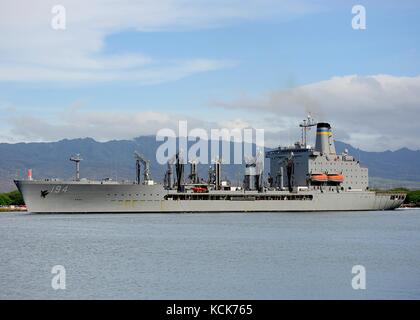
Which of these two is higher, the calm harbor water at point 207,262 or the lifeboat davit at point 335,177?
the lifeboat davit at point 335,177

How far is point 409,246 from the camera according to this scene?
40.8 meters

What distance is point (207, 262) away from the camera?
3238 cm

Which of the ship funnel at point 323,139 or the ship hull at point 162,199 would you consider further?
the ship funnel at point 323,139

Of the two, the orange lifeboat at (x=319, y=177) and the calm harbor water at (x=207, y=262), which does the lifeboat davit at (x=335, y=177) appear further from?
the calm harbor water at (x=207, y=262)

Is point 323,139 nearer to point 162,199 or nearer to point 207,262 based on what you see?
point 162,199

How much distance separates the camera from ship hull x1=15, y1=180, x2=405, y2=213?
6781 cm

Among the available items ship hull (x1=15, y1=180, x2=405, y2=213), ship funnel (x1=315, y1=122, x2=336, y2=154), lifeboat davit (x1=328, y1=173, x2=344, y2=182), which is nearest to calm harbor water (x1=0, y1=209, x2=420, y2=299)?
ship hull (x1=15, y1=180, x2=405, y2=213)

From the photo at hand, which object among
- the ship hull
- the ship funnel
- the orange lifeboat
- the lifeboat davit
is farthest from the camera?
the ship funnel

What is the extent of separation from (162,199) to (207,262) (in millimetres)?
41811

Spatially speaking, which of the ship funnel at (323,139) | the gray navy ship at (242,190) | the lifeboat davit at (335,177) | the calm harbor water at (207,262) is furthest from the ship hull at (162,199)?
the calm harbor water at (207,262)

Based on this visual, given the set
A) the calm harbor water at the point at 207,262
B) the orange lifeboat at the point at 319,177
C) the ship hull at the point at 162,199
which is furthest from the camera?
the orange lifeboat at the point at 319,177

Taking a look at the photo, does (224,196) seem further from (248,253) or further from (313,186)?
(248,253)

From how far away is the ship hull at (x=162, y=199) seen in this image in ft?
222

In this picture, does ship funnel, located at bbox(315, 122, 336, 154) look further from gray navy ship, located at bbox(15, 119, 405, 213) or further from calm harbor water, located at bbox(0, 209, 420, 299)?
calm harbor water, located at bbox(0, 209, 420, 299)
